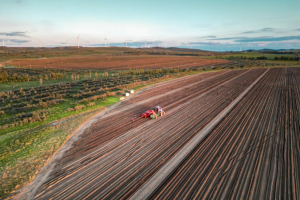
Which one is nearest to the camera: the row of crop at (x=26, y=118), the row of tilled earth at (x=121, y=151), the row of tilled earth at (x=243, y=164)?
the row of tilled earth at (x=243, y=164)

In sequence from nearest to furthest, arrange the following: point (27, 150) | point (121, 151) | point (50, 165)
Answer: point (50, 165) → point (121, 151) → point (27, 150)

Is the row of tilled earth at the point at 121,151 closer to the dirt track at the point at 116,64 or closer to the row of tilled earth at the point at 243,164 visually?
the row of tilled earth at the point at 243,164

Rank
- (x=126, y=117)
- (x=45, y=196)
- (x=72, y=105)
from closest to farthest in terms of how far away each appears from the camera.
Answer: (x=45, y=196)
(x=126, y=117)
(x=72, y=105)

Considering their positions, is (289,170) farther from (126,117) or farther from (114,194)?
(126,117)

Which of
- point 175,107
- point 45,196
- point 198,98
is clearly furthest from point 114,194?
point 198,98

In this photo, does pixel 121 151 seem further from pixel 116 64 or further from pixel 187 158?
pixel 116 64

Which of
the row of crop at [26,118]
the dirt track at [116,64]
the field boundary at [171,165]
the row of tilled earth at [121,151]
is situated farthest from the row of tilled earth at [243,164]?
the dirt track at [116,64]

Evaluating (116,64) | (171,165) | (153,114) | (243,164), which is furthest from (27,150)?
(116,64)
